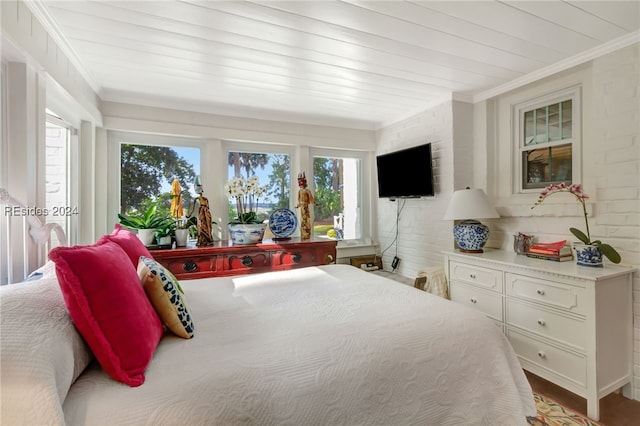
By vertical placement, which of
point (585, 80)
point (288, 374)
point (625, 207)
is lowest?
point (288, 374)

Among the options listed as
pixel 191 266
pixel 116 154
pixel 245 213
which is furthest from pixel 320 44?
pixel 116 154

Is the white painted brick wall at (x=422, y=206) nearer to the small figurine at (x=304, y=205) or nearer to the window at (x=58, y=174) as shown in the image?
the small figurine at (x=304, y=205)

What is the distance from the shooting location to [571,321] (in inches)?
69.2

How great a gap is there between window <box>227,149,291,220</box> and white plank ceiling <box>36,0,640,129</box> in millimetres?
671

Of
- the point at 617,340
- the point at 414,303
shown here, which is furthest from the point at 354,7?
the point at 617,340

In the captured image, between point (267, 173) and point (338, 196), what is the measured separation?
90 cm

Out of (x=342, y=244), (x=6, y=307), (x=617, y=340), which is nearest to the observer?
(x=6, y=307)

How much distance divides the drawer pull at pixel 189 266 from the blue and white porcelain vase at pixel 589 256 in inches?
105

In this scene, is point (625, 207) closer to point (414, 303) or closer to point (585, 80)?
point (585, 80)

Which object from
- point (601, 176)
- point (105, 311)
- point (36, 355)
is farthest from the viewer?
point (601, 176)

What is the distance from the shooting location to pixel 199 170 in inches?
117

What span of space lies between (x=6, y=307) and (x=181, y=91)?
221 centimetres

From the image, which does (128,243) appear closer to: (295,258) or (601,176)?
(295,258)

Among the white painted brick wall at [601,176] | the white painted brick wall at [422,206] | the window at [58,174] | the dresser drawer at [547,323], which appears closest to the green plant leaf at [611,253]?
the white painted brick wall at [601,176]
